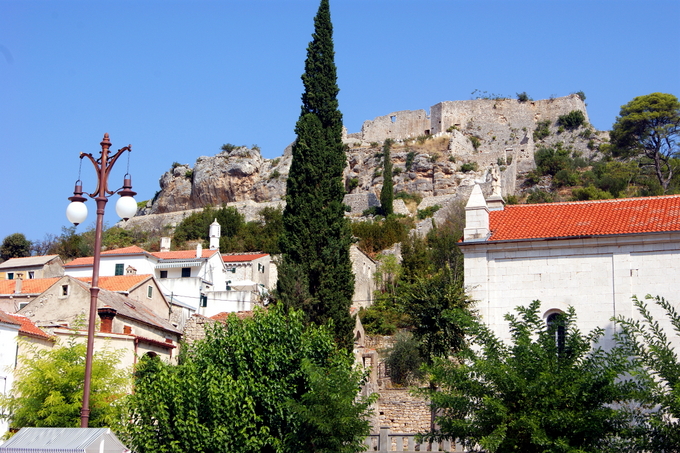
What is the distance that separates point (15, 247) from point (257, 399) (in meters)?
60.6

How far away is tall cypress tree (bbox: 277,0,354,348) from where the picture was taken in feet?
113

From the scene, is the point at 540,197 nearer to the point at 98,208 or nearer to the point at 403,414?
the point at 403,414

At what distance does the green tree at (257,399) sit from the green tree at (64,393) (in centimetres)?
104

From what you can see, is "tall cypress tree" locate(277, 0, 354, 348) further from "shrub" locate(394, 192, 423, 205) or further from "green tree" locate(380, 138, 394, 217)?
"shrub" locate(394, 192, 423, 205)

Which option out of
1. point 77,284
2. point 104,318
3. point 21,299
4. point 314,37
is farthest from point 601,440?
point 21,299

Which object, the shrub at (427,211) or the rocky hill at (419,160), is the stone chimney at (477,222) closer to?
the shrub at (427,211)

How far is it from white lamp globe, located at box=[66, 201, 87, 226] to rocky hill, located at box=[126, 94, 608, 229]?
217 feet

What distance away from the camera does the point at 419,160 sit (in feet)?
294

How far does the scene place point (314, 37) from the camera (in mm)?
42375

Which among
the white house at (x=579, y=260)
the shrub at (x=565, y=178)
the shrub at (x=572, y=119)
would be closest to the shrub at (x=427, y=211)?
the shrub at (x=565, y=178)

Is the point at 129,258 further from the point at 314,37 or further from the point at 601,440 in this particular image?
the point at 601,440

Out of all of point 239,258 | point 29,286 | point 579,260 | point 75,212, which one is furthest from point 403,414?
point 239,258

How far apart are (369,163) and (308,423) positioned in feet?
233

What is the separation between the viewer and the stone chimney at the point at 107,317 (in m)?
33.6
